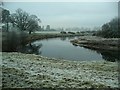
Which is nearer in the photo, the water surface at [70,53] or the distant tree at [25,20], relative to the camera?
the water surface at [70,53]

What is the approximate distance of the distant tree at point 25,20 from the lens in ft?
160

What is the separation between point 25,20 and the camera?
5084 cm

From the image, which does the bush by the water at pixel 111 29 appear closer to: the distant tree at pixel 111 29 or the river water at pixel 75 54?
the distant tree at pixel 111 29

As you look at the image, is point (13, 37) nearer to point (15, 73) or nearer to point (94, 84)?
point (15, 73)

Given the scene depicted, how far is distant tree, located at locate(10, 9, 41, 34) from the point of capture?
1921 inches

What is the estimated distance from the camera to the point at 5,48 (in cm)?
2500

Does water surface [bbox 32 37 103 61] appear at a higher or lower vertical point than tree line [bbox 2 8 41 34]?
lower

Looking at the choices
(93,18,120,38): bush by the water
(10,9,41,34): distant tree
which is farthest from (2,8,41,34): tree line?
(93,18,120,38): bush by the water

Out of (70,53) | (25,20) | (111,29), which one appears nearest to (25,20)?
(25,20)

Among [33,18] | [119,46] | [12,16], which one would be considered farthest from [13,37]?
[33,18]

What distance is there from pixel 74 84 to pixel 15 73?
3124mm

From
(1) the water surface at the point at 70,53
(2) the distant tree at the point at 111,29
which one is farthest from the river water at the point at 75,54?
(2) the distant tree at the point at 111,29

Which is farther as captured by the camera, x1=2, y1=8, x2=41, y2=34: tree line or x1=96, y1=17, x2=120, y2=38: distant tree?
x1=2, y1=8, x2=41, y2=34: tree line

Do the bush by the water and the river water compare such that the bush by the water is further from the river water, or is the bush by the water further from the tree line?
the tree line
